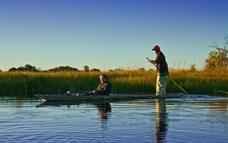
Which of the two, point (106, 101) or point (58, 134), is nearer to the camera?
point (58, 134)

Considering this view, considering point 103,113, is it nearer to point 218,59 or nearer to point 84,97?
point 84,97

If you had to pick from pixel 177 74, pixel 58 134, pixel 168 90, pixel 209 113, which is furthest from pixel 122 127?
pixel 177 74

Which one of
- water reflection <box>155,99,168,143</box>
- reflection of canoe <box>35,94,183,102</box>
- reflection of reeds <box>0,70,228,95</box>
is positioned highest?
reflection of reeds <box>0,70,228,95</box>

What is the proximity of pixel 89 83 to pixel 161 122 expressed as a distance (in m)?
16.1

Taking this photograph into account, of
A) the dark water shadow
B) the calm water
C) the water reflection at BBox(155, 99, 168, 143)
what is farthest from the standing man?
the calm water

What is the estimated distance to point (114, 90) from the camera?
95.6 ft

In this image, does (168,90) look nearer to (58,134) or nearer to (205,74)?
(205,74)

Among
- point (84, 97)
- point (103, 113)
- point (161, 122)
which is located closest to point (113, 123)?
point (161, 122)

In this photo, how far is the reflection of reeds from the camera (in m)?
29.0

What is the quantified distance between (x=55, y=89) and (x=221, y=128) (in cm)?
1777

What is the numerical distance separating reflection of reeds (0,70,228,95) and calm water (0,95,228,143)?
8.48 meters

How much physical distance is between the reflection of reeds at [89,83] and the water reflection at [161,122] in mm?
7616

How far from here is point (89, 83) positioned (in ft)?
100

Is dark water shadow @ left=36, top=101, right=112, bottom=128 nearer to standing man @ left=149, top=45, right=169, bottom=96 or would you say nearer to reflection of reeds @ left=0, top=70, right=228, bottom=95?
standing man @ left=149, top=45, right=169, bottom=96
